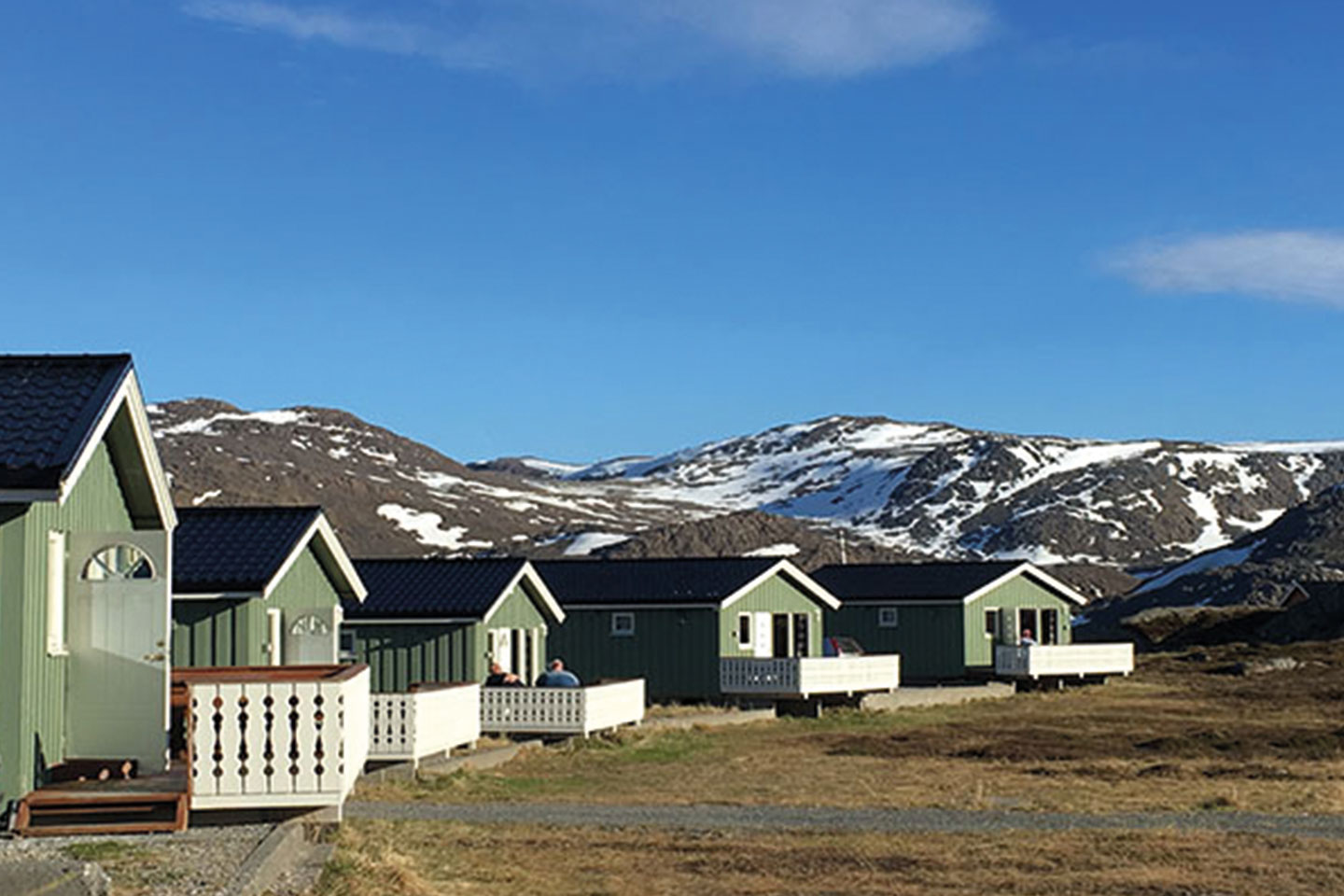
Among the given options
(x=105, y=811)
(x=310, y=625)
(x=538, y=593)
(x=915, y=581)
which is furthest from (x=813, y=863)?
(x=915, y=581)

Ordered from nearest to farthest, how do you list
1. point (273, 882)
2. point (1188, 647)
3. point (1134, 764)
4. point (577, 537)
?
1. point (273, 882)
2. point (1134, 764)
3. point (1188, 647)
4. point (577, 537)

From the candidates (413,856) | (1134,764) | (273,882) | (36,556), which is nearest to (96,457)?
(36,556)

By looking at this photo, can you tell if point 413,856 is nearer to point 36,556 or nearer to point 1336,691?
point 36,556

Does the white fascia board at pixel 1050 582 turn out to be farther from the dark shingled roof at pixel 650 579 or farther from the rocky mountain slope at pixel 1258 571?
the rocky mountain slope at pixel 1258 571

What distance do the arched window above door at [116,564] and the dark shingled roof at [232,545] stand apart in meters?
5.22

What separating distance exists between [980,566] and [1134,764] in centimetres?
2727

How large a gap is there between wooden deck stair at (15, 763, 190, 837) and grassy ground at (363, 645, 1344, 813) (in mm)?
7899

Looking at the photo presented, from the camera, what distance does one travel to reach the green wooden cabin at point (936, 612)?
54469 mm

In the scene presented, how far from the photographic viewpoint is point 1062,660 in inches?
2149

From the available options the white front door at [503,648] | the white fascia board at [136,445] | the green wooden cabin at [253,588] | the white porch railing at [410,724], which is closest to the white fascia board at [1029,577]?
the white front door at [503,648]

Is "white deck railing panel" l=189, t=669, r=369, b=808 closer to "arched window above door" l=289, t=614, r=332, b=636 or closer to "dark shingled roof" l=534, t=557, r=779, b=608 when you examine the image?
"arched window above door" l=289, t=614, r=332, b=636

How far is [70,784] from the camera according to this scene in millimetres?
16766

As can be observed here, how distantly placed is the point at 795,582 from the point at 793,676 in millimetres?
6162

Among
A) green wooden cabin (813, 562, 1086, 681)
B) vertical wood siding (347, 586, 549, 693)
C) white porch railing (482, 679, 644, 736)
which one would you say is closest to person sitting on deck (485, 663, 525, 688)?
white porch railing (482, 679, 644, 736)
